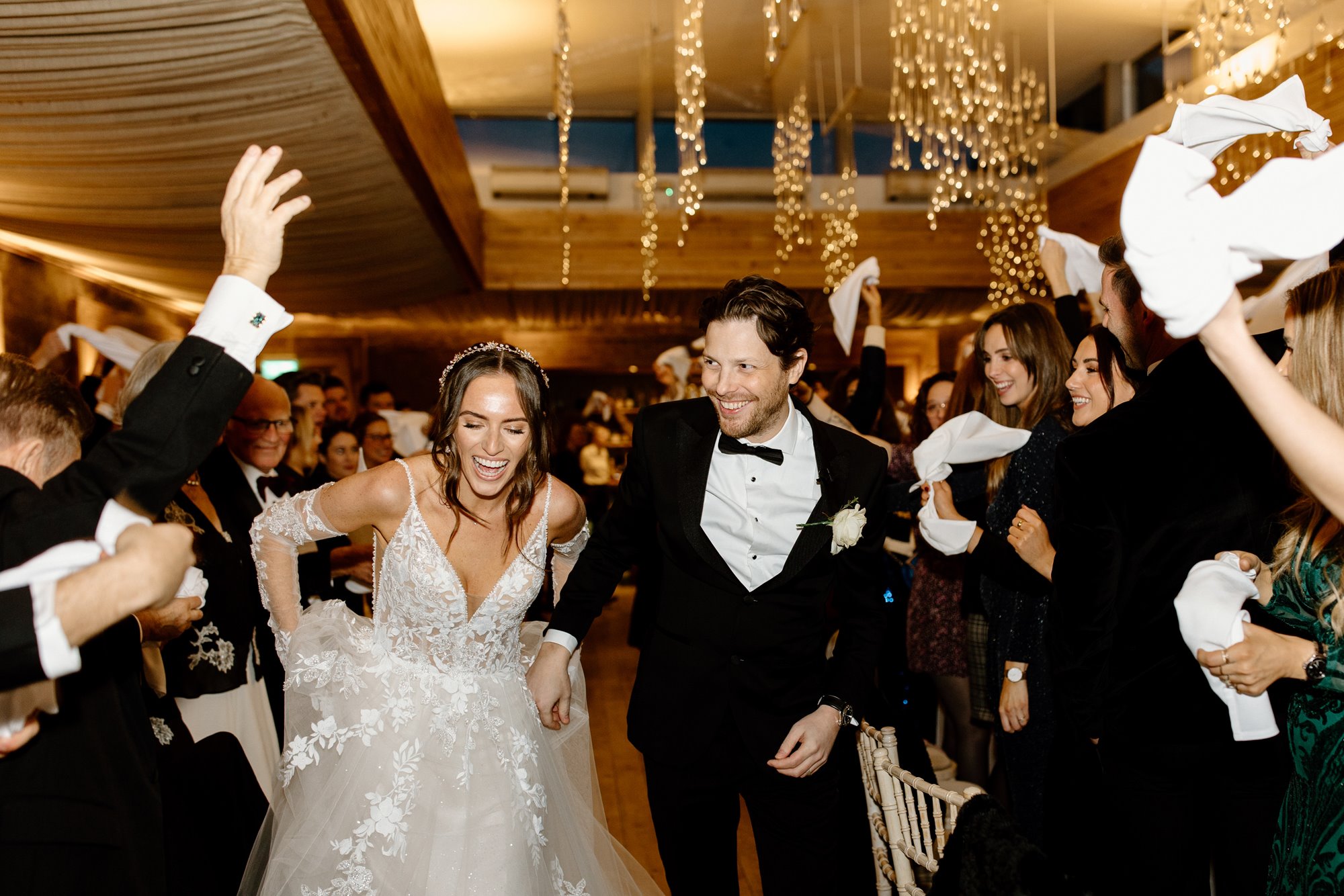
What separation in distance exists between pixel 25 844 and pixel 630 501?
1.28m

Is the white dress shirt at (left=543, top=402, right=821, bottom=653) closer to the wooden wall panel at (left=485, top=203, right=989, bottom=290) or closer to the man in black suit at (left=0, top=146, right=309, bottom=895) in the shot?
the man in black suit at (left=0, top=146, right=309, bottom=895)

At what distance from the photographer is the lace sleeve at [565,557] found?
2.49 meters

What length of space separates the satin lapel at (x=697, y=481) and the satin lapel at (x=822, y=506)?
121 millimetres

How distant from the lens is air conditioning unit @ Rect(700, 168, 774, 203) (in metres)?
10.7

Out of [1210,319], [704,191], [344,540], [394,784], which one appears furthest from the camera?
[704,191]

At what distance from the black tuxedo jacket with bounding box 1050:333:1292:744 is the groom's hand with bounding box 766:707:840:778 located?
0.51 metres

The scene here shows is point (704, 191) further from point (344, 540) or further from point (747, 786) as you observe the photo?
point (747, 786)

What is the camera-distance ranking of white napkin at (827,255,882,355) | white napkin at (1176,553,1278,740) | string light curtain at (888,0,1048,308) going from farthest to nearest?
string light curtain at (888,0,1048,308) < white napkin at (827,255,882,355) < white napkin at (1176,553,1278,740)

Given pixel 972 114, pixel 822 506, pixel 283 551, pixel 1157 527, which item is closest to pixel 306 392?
pixel 283 551

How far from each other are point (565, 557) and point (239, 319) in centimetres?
140

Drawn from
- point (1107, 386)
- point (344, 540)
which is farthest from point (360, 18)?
point (1107, 386)

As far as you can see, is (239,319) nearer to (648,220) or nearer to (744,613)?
(744,613)

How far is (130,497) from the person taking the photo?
1179 mm

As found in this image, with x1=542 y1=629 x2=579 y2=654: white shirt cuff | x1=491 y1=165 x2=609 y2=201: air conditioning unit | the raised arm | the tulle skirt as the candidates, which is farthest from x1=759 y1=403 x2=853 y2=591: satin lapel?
x1=491 y1=165 x2=609 y2=201: air conditioning unit
